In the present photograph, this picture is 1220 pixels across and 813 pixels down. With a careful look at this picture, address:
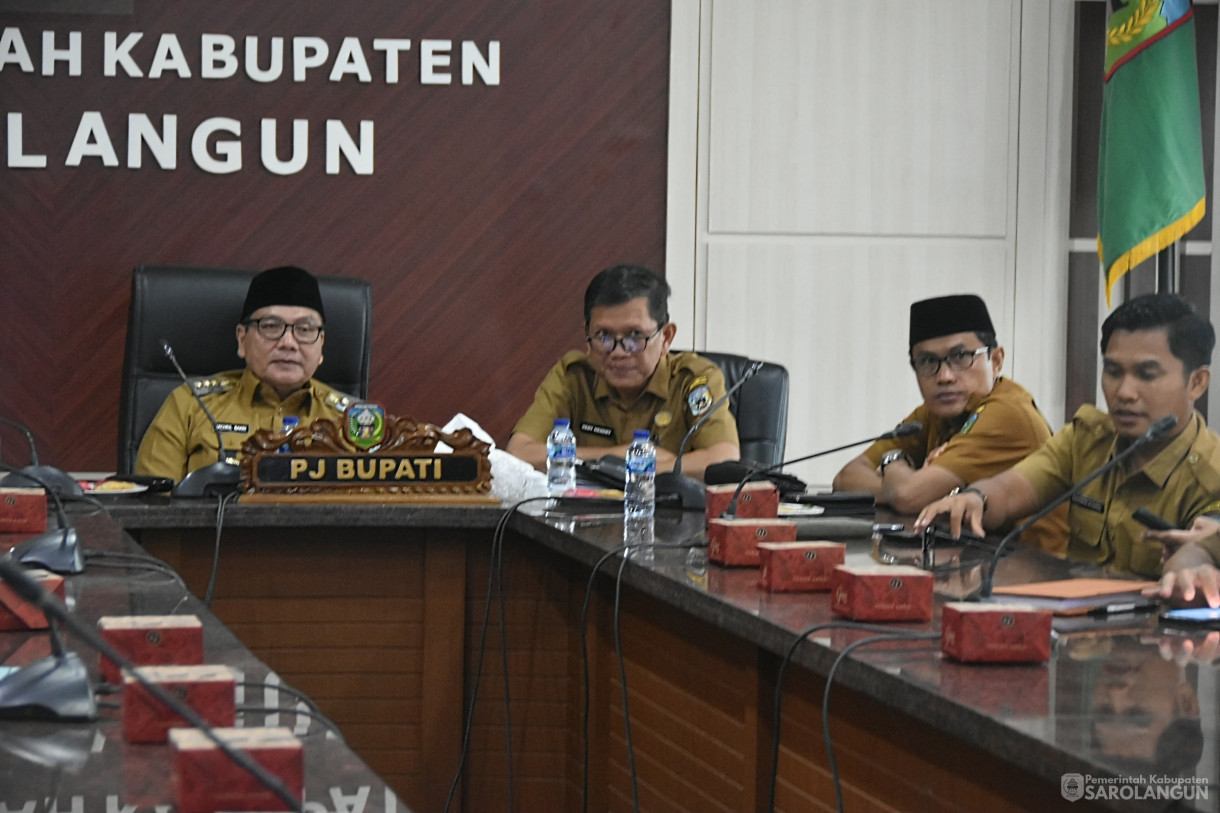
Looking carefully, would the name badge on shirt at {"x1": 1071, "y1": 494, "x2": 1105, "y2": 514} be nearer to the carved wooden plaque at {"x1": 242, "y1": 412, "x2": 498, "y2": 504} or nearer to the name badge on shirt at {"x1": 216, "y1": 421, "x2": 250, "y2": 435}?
the carved wooden plaque at {"x1": 242, "y1": 412, "x2": 498, "y2": 504}

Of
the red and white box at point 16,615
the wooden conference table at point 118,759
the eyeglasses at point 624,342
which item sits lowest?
the wooden conference table at point 118,759

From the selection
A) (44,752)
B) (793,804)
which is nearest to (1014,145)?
(793,804)

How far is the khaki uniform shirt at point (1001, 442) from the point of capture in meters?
2.83

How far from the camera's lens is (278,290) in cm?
321

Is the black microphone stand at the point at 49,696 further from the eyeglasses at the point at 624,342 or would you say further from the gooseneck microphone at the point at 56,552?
the eyeglasses at the point at 624,342

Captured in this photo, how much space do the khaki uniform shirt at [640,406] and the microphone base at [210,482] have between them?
892 millimetres

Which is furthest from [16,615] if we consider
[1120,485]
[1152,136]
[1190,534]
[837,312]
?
[1152,136]

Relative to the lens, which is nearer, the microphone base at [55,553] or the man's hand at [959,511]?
the microphone base at [55,553]

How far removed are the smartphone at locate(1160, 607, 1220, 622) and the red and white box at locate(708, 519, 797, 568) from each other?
57 centimetres

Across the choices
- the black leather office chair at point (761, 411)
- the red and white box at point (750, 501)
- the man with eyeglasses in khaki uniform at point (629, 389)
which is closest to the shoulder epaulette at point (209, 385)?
the man with eyeglasses in khaki uniform at point (629, 389)

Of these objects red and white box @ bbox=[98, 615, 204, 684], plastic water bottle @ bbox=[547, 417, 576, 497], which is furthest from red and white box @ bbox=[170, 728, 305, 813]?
plastic water bottle @ bbox=[547, 417, 576, 497]

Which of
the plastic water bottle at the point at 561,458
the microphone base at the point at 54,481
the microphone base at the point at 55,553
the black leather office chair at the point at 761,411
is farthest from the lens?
the black leather office chair at the point at 761,411

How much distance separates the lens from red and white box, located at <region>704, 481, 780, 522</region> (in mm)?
2363

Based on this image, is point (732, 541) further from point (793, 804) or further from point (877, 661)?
point (877, 661)
